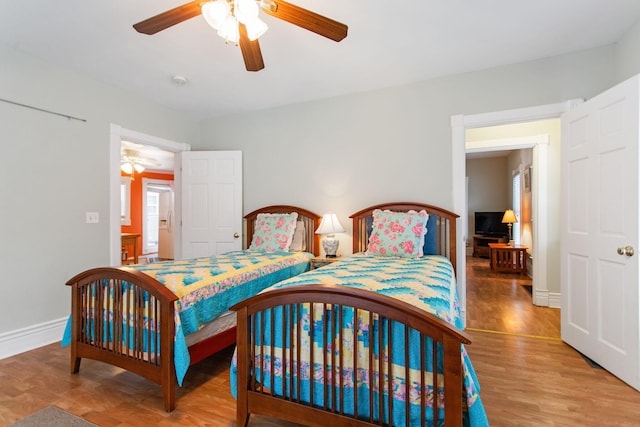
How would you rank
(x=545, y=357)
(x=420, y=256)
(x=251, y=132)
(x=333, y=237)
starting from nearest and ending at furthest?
1. (x=545, y=357)
2. (x=420, y=256)
3. (x=333, y=237)
4. (x=251, y=132)

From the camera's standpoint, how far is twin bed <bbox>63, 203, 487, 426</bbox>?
1269mm

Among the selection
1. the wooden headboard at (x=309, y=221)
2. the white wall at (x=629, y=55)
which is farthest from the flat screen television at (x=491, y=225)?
the wooden headboard at (x=309, y=221)

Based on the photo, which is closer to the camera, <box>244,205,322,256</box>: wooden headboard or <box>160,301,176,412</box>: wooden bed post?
<box>160,301,176,412</box>: wooden bed post

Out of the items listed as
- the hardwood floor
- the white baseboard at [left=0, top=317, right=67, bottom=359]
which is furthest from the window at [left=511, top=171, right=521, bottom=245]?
the white baseboard at [left=0, top=317, right=67, bottom=359]

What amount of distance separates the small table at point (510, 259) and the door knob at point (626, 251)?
3694mm

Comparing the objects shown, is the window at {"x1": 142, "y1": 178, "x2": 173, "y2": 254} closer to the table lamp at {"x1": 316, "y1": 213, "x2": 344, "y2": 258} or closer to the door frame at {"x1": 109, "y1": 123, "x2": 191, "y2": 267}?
the door frame at {"x1": 109, "y1": 123, "x2": 191, "y2": 267}

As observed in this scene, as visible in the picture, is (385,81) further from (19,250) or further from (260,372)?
(19,250)

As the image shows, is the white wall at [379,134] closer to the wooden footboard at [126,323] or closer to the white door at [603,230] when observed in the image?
the white door at [603,230]

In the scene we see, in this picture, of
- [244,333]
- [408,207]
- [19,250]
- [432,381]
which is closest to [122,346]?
[244,333]

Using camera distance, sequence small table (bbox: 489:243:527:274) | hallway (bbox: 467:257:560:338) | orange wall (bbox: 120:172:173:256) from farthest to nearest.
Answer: orange wall (bbox: 120:172:173:256) < small table (bbox: 489:243:527:274) < hallway (bbox: 467:257:560:338)

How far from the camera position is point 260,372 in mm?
1594

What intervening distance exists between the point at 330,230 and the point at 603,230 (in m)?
2.26

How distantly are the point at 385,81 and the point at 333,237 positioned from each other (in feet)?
5.91

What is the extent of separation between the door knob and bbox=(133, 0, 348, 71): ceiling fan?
2274 mm
